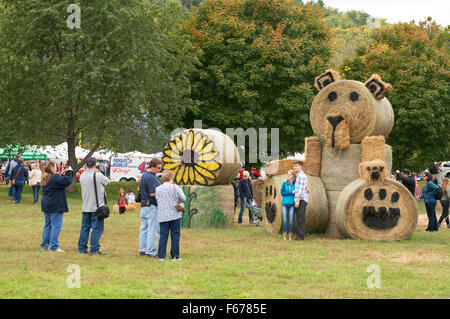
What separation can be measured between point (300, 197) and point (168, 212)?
445cm

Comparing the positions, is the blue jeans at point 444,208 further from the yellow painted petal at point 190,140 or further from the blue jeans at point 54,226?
the blue jeans at point 54,226

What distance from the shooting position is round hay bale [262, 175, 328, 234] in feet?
50.7

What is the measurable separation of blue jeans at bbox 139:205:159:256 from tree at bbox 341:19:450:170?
2128 cm

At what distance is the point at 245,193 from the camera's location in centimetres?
2022

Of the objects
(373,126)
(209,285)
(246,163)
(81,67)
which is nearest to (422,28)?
(246,163)

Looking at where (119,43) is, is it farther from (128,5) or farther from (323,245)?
(323,245)

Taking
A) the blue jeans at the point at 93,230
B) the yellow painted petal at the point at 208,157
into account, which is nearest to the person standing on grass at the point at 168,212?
the blue jeans at the point at 93,230

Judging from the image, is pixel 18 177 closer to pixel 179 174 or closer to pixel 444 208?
pixel 179 174

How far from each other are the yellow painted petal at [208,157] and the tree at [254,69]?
13.1 m

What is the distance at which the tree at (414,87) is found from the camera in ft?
102

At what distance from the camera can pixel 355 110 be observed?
15609 millimetres

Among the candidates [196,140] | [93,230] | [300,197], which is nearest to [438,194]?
[300,197]

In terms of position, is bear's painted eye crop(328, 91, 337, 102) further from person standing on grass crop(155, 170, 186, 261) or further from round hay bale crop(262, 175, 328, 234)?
person standing on grass crop(155, 170, 186, 261)

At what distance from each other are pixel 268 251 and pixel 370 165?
11.8 ft
